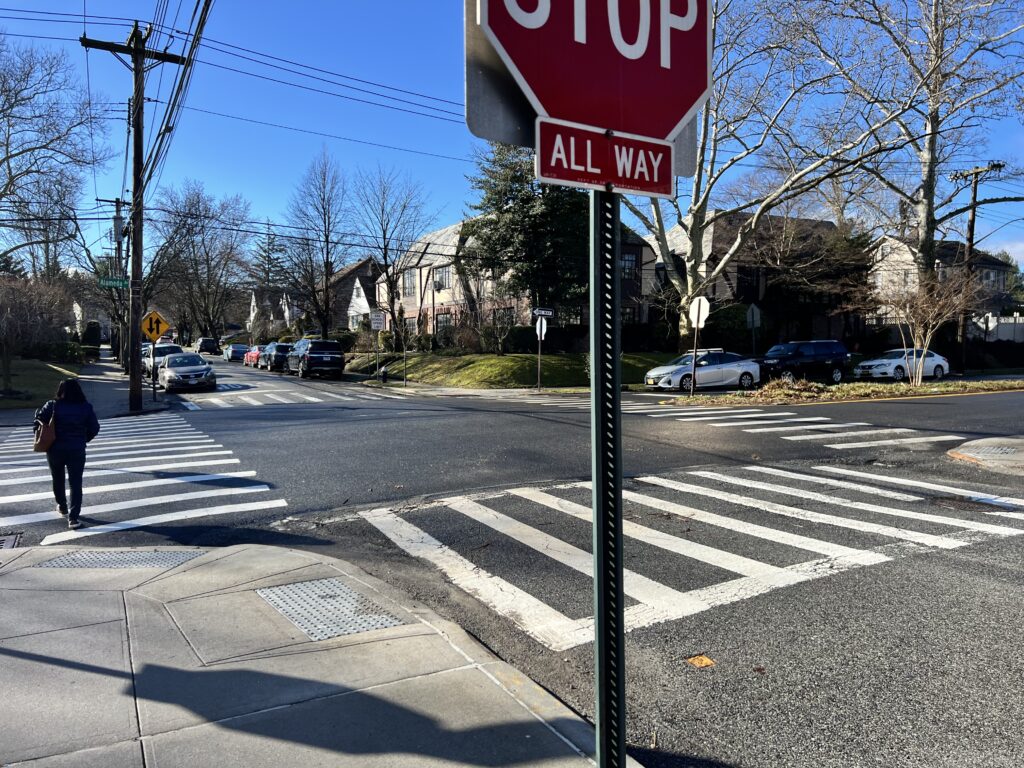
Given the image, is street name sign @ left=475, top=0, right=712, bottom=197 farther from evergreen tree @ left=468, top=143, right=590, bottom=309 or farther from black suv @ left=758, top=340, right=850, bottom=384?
evergreen tree @ left=468, top=143, right=590, bottom=309

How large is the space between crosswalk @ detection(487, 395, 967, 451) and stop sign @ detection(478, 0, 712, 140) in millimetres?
11538

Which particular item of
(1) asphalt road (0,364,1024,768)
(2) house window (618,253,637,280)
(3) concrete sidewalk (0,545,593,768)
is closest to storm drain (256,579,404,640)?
(3) concrete sidewalk (0,545,593,768)

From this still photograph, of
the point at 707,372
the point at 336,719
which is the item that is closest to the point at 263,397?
the point at 707,372

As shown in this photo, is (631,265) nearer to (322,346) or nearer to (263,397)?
(322,346)

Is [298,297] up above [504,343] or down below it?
above

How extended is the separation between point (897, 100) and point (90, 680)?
32.5 m

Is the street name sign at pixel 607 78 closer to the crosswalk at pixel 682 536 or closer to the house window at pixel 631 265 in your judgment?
the crosswalk at pixel 682 536

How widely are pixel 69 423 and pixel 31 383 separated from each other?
84.2ft

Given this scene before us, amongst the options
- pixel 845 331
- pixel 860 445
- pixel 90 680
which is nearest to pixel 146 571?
pixel 90 680

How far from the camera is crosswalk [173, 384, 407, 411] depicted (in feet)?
75.1

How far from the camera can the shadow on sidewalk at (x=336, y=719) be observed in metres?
2.89

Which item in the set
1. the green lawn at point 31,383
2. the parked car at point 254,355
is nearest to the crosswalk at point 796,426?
the green lawn at point 31,383

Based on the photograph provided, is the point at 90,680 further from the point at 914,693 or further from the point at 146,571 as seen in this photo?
the point at 914,693

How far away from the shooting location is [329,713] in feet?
10.5
